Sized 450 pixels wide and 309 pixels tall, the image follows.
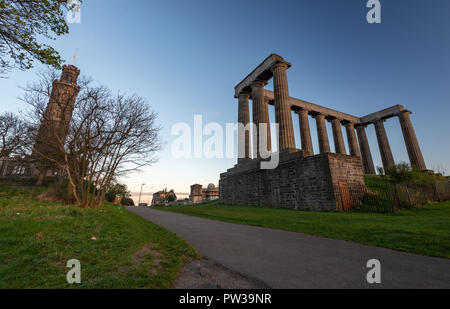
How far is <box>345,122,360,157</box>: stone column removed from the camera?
35888 mm

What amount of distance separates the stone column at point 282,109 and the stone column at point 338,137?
19.5 metres

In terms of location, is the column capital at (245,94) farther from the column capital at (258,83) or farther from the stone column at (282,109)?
the stone column at (282,109)

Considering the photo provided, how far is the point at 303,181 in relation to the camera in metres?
16.4

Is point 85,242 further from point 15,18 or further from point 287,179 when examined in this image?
point 287,179

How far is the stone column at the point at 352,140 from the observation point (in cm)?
3589

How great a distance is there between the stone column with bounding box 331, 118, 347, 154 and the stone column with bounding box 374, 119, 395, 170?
7.20 meters

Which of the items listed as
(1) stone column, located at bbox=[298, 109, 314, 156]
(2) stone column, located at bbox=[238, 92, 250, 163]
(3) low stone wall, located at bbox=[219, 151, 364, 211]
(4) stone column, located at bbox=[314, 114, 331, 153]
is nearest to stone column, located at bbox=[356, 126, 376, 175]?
(4) stone column, located at bbox=[314, 114, 331, 153]

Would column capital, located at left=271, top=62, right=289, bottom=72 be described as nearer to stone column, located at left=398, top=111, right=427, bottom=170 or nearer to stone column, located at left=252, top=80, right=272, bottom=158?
stone column, located at left=252, top=80, right=272, bottom=158

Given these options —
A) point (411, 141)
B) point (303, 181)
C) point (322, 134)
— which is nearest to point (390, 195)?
point (303, 181)

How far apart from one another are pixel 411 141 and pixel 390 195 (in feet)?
91.1

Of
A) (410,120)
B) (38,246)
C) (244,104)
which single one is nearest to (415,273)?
(38,246)

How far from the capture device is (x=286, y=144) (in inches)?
768

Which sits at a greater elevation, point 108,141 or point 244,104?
point 244,104
